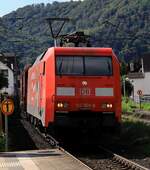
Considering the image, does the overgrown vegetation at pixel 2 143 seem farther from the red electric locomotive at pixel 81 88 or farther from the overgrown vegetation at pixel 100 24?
the overgrown vegetation at pixel 100 24

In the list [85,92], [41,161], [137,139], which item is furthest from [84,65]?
[41,161]

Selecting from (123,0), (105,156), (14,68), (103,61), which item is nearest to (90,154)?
(105,156)

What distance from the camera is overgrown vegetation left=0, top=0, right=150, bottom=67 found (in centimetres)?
9312

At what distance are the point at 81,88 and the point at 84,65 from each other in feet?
2.98

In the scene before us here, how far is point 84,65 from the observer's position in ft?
58.2

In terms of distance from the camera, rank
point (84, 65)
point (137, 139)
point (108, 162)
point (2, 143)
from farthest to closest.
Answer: point (137, 139) → point (2, 143) → point (84, 65) → point (108, 162)

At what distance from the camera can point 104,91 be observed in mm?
17312

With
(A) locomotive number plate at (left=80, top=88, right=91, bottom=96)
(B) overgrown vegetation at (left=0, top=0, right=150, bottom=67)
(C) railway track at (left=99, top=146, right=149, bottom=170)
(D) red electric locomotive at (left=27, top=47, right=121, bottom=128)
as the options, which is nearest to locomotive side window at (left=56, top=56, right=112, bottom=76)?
(D) red electric locomotive at (left=27, top=47, right=121, bottom=128)

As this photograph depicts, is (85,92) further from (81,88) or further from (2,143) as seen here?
(2,143)

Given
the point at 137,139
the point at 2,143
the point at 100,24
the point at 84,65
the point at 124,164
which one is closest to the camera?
the point at 124,164

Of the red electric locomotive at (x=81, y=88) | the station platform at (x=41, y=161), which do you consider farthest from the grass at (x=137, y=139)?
the station platform at (x=41, y=161)

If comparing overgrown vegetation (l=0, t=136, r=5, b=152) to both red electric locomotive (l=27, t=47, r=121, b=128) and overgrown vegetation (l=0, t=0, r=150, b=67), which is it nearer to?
red electric locomotive (l=27, t=47, r=121, b=128)

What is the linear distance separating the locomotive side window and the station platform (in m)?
2.59

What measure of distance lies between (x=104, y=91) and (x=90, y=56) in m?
1.37
